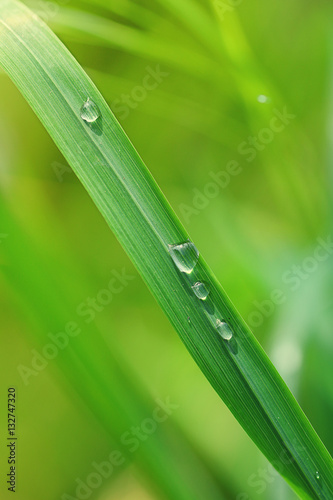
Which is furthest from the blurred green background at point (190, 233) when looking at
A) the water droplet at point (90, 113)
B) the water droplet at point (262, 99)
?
the water droplet at point (90, 113)

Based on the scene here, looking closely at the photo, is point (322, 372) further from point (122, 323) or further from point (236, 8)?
point (236, 8)

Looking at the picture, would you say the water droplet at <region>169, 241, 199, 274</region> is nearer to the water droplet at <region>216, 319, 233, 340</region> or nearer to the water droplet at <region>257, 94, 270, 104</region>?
the water droplet at <region>216, 319, 233, 340</region>

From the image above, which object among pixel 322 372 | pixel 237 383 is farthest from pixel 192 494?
pixel 237 383

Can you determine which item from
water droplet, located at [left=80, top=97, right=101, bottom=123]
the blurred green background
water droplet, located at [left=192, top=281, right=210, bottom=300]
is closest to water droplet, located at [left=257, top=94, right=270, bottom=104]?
the blurred green background

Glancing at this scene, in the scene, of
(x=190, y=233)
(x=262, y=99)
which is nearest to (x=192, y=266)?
(x=190, y=233)

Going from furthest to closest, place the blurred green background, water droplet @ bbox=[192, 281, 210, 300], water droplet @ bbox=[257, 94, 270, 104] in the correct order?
water droplet @ bbox=[257, 94, 270, 104] → the blurred green background → water droplet @ bbox=[192, 281, 210, 300]

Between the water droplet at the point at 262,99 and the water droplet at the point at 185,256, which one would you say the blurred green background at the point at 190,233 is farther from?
the water droplet at the point at 185,256
